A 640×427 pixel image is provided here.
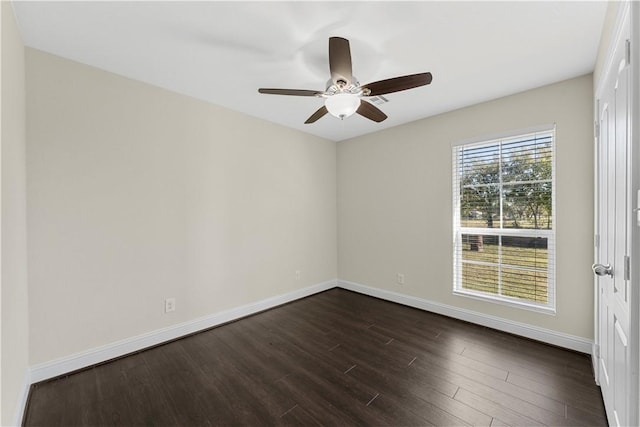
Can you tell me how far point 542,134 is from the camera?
103 inches

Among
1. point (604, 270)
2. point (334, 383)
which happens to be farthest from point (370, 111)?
point (334, 383)

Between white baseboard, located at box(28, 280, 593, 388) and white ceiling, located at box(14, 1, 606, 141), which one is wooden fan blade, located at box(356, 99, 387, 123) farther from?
white baseboard, located at box(28, 280, 593, 388)

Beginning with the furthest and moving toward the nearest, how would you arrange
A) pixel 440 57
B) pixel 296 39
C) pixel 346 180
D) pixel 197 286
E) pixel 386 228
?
pixel 346 180 → pixel 386 228 → pixel 197 286 → pixel 440 57 → pixel 296 39

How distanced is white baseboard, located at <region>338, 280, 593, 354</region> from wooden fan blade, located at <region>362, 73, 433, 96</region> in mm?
2576

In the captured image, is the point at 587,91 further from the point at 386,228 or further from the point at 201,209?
the point at 201,209

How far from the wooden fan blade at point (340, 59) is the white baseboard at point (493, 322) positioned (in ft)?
9.27

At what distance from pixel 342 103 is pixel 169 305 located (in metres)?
2.49

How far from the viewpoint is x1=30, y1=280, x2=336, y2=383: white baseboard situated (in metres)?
2.03

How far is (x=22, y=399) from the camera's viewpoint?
5.60 ft

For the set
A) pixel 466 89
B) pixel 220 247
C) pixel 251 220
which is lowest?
pixel 220 247

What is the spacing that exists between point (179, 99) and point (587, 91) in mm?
3792

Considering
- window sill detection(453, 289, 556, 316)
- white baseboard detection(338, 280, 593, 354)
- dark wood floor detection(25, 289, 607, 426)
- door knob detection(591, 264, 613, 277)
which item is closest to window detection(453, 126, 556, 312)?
window sill detection(453, 289, 556, 316)

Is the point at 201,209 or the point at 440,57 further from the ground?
the point at 440,57

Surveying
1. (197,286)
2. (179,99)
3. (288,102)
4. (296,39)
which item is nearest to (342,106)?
(296,39)
